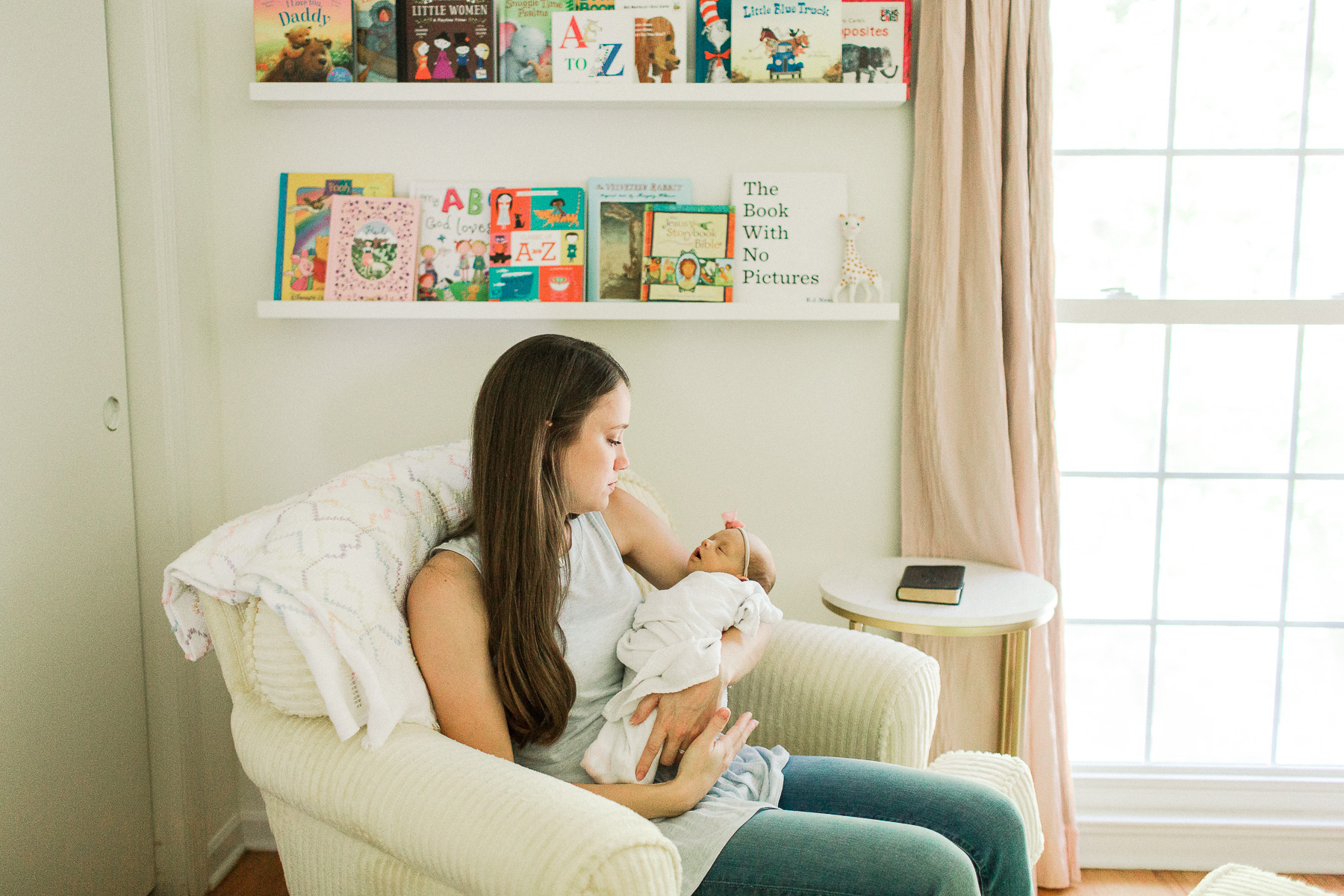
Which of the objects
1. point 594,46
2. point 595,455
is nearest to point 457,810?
point 595,455

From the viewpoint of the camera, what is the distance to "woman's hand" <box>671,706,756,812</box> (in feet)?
3.65

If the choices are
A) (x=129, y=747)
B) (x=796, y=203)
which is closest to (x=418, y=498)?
(x=129, y=747)

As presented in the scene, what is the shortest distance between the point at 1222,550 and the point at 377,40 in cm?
222

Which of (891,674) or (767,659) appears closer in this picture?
(891,674)

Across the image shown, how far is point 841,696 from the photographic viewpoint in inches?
55.6

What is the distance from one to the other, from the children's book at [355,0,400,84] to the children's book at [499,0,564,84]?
0.23 m

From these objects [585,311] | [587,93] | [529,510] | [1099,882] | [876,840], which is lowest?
[1099,882]

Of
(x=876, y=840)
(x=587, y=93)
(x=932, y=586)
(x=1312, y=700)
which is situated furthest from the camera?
(x=1312, y=700)

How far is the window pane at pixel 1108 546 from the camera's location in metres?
2.05

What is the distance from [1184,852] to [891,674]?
118 cm

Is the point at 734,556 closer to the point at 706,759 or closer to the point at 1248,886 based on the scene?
the point at 706,759

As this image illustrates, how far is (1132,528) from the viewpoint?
2.06 m

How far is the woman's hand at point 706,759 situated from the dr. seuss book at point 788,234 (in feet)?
3.29

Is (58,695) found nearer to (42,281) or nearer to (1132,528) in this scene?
(42,281)
